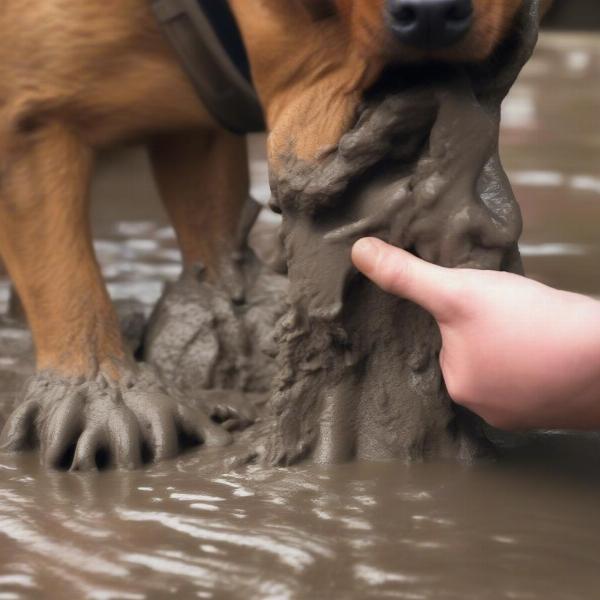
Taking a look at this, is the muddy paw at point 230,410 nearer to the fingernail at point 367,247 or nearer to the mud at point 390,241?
the mud at point 390,241

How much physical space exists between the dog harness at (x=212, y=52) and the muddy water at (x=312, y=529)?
1.67ft

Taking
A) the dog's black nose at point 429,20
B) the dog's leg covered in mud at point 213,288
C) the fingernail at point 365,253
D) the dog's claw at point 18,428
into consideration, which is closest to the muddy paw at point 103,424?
the dog's claw at point 18,428

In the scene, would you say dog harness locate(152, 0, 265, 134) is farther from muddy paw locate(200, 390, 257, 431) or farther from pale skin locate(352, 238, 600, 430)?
pale skin locate(352, 238, 600, 430)

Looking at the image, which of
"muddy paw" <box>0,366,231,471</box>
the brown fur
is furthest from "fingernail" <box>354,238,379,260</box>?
the brown fur

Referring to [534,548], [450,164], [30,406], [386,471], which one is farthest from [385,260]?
[30,406]

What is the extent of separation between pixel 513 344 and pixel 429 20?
331mm

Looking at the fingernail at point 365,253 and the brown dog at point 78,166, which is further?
the brown dog at point 78,166

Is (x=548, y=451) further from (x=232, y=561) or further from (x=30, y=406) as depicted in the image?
(x=30, y=406)

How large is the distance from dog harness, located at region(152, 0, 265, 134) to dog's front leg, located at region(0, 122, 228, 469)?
0.19 metres

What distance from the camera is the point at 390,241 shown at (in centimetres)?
158

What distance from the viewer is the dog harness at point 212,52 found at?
1.87m

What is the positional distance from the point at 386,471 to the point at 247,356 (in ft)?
1.73

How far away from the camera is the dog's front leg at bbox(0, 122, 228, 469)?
1875mm

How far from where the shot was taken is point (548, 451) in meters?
1.69
